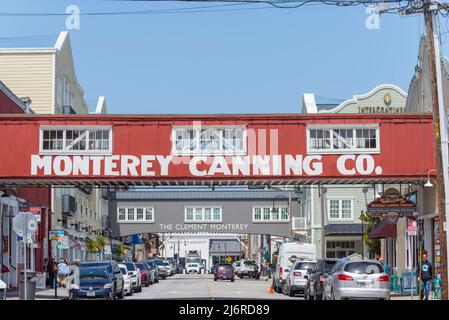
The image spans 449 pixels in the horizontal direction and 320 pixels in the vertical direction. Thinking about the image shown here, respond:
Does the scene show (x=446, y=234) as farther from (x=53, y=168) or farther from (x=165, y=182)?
(x=53, y=168)

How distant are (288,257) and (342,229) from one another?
29.2m

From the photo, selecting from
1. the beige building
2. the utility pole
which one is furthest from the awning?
the beige building

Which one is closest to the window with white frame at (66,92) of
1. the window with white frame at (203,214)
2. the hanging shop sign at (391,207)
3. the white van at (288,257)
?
the white van at (288,257)

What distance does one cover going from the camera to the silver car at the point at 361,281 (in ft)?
79.0

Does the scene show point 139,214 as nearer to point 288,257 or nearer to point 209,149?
point 288,257

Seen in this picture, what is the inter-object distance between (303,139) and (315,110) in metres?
44.7

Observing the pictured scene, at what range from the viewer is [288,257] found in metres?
43.7

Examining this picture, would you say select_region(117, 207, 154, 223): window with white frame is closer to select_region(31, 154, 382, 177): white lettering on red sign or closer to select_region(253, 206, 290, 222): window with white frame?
select_region(253, 206, 290, 222): window with white frame

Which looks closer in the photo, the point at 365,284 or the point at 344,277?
the point at 365,284

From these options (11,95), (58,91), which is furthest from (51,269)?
(58,91)

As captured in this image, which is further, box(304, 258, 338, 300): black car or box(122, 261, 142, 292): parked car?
box(122, 261, 142, 292): parked car

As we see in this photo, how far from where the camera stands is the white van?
4141cm

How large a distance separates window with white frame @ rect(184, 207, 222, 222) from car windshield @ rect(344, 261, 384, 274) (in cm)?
6399
